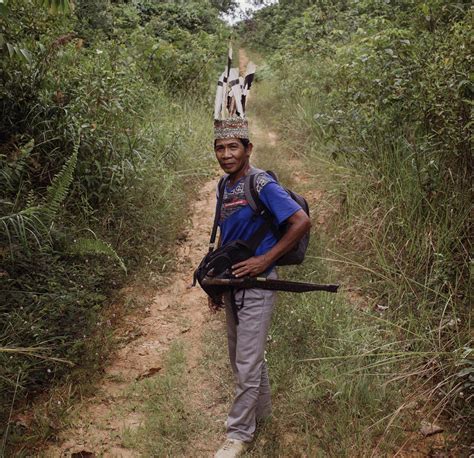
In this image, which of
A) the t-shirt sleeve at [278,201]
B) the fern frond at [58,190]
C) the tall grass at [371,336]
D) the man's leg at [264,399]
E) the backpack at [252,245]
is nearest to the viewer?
the t-shirt sleeve at [278,201]

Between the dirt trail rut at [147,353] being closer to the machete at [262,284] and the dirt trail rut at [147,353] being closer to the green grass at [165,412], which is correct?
the green grass at [165,412]

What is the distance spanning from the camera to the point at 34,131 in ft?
15.9

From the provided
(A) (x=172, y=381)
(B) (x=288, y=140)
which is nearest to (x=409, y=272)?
(A) (x=172, y=381)

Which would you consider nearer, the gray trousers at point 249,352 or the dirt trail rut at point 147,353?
the gray trousers at point 249,352

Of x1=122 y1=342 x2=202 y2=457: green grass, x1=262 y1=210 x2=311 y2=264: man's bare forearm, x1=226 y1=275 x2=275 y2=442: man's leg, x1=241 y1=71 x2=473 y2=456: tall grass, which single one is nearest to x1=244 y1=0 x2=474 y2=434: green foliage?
x1=241 y1=71 x2=473 y2=456: tall grass

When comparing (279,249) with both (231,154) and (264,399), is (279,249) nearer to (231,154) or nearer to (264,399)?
(231,154)

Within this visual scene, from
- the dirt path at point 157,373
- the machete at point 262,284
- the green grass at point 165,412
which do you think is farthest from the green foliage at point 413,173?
the green grass at point 165,412

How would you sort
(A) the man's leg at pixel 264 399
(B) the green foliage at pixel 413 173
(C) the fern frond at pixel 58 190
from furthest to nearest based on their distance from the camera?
(C) the fern frond at pixel 58 190, (B) the green foliage at pixel 413 173, (A) the man's leg at pixel 264 399

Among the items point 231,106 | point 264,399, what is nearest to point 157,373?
point 264,399

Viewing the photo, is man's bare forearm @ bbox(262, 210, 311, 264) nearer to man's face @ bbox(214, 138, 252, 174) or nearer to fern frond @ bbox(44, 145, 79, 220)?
man's face @ bbox(214, 138, 252, 174)

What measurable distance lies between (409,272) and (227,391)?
5.94 ft

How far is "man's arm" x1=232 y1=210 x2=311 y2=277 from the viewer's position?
276 cm

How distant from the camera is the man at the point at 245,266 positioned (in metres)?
2.84

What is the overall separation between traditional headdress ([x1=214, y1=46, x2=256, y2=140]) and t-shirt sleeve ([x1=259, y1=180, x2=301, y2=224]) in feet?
1.19
